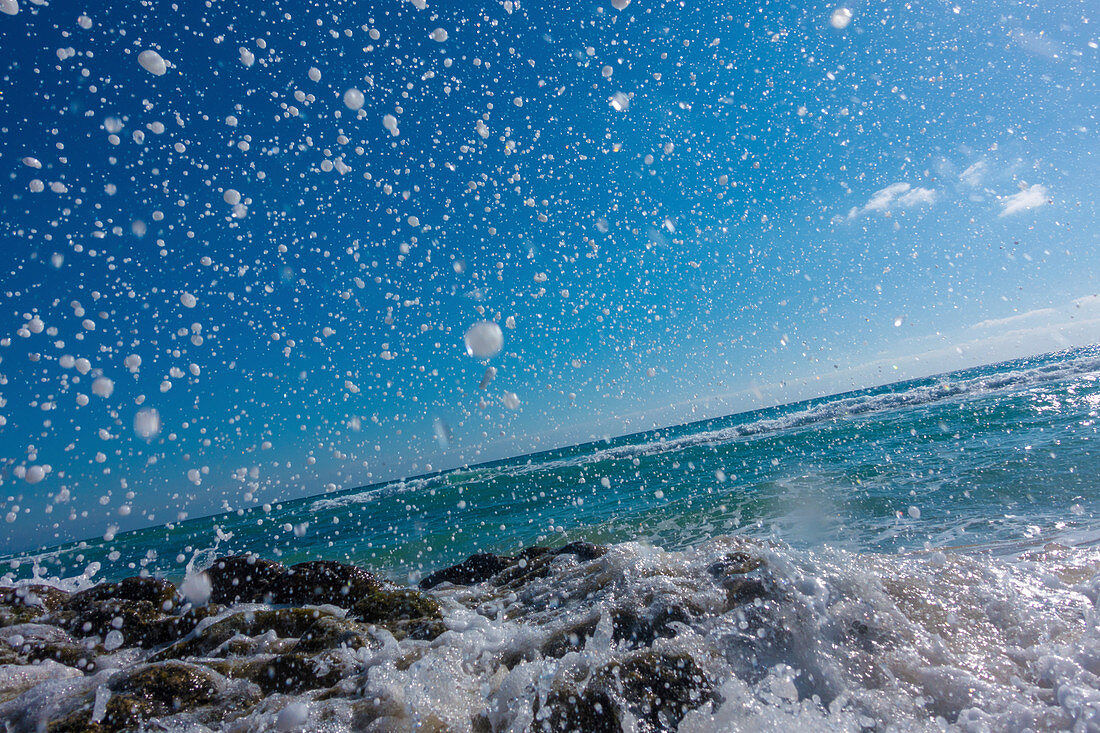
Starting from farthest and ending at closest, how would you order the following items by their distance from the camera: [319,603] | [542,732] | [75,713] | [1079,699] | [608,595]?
[319,603] → [608,595] → [75,713] → [542,732] → [1079,699]

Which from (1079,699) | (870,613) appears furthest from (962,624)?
(1079,699)

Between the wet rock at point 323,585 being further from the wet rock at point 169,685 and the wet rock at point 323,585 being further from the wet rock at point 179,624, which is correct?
the wet rock at point 169,685

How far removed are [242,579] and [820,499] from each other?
10361 millimetres

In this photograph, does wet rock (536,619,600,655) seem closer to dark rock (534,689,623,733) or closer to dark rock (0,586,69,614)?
dark rock (534,689,623,733)

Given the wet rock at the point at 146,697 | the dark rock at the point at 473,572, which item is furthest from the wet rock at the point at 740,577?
the dark rock at the point at 473,572

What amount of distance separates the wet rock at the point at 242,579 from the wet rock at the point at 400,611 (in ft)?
9.16

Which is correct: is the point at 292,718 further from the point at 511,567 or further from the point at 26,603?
the point at 26,603

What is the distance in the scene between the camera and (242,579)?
7906 mm

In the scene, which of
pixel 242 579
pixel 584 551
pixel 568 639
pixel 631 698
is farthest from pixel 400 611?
pixel 242 579

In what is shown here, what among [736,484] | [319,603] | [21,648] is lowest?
[736,484]

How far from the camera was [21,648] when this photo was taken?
17.4ft

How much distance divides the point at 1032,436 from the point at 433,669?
15.4 metres

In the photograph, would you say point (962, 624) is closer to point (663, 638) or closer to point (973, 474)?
point (663, 638)

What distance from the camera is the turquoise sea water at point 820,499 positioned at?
7.29 metres
